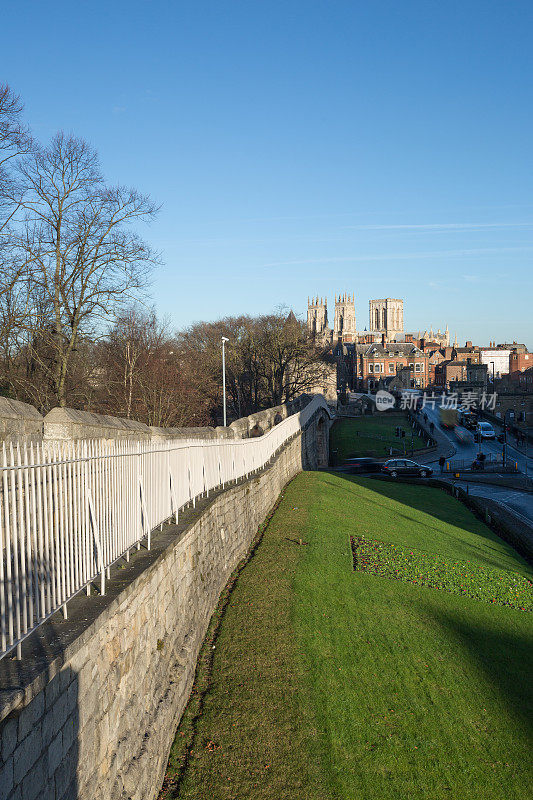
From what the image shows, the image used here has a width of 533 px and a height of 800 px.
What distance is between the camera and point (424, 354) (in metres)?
128

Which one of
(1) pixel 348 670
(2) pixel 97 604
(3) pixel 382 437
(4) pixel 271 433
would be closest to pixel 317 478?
(4) pixel 271 433

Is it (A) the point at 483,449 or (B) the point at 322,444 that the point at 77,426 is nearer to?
(B) the point at 322,444

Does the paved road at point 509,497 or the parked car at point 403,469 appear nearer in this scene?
the paved road at point 509,497

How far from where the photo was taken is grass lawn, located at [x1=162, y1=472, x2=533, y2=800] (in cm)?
780

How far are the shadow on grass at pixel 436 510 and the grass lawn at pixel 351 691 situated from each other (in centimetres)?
641

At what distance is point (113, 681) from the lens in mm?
5312

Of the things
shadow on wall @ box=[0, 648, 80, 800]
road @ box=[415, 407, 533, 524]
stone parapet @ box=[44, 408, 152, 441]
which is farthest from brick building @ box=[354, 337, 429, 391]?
shadow on wall @ box=[0, 648, 80, 800]

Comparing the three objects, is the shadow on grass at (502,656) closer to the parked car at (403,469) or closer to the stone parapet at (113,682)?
the stone parapet at (113,682)

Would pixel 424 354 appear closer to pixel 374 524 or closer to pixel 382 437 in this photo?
pixel 382 437

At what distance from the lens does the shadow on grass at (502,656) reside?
35.6ft

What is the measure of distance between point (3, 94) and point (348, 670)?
15.6m

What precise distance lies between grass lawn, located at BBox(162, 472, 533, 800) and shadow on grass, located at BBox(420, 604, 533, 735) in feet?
0.11

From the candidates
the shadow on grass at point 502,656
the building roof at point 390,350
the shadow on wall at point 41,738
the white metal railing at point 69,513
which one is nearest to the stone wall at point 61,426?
the white metal railing at point 69,513

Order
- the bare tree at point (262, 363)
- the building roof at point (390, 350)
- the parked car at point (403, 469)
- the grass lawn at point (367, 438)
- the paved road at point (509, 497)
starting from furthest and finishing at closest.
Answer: the building roof at point (390, 350), the grass lawn at point (367, 438), the bare tree at point (262, 363), the parked car at point (403, 469), the paved road at point (509, 497)
